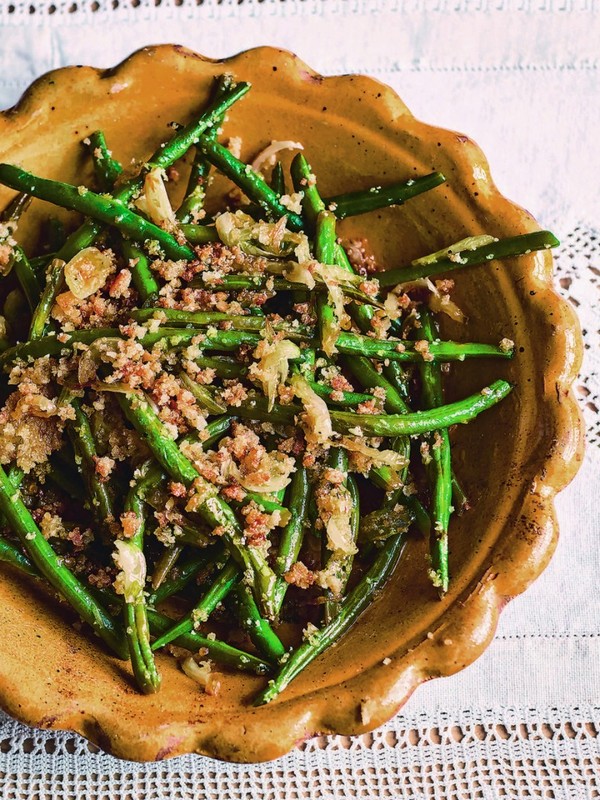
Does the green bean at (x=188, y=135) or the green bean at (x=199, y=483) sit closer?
the green bean at (x=199, y=483)

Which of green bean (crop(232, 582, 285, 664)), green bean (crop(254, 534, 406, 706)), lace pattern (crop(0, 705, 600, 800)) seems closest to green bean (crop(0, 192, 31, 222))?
green bean (crop(232, 582, 285, 664))

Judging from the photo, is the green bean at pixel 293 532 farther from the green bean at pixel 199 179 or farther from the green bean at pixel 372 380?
the green bean at pixel 199 179

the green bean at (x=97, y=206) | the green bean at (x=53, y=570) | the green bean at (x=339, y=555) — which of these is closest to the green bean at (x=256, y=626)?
the green bean at (x=339, y=555)

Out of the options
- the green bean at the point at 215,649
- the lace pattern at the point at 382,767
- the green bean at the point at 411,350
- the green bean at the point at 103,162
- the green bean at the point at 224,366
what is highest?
the green bean at the point at 103,162

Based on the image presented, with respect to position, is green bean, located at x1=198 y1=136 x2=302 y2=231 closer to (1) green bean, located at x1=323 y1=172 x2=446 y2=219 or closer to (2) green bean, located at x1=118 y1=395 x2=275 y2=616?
(1) green bean, located at x1=323 y1=172 x2=446 y2=219

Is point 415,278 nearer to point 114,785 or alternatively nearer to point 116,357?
point 116,357

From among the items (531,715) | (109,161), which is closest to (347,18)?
(109,161)

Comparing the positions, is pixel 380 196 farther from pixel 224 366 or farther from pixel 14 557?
pixel 14 557

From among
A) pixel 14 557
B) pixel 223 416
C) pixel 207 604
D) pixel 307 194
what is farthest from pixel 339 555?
pixel 307 194
